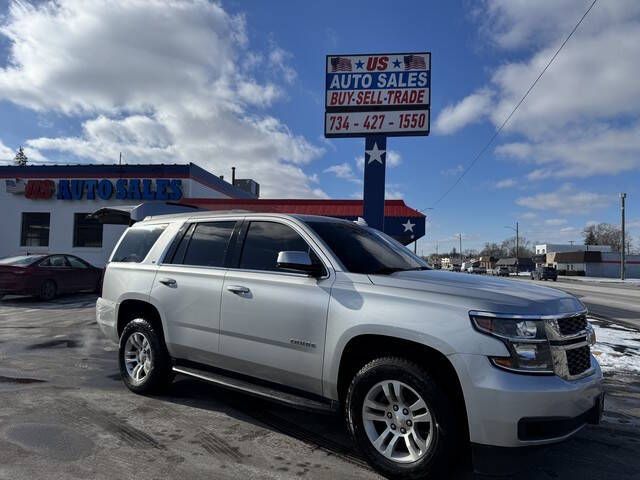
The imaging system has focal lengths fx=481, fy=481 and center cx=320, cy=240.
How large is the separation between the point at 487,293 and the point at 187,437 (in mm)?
2765

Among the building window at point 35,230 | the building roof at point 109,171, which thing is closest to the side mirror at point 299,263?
the building roof at point 109,171

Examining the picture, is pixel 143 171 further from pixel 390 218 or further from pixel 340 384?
pixel 340 384

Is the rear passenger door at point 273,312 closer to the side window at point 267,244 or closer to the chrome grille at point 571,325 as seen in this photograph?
the side window at point 267,244

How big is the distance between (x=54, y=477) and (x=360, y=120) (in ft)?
41.9

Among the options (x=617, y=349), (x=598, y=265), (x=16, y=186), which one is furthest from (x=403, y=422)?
(x=598, y=265)

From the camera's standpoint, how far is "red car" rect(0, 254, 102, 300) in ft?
43.1

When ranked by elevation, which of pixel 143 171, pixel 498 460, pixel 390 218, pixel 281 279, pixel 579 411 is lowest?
pixel 498 460

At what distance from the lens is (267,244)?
14.6 ft

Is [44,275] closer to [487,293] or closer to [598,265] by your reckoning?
[487,293]

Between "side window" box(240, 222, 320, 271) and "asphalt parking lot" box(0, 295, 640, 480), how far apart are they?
1502mm

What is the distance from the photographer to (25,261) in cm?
1358

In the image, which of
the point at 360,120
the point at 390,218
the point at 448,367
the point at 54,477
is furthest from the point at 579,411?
the point at 390,218

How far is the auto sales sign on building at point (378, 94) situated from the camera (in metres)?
14.4

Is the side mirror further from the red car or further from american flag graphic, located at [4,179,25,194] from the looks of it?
american flag graphic, located at [4,179,25,194]
